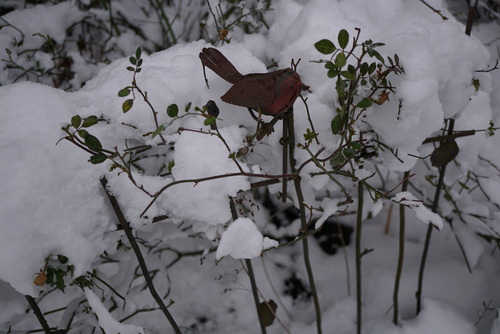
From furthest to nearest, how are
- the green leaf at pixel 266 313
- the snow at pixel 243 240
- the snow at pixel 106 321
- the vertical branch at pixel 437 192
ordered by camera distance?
1. the green leaf at pixel 266 313
2. the vertical branch at pixel 437 192
3. the snow at pixel 106 321
4. the snow at pixel 243 240

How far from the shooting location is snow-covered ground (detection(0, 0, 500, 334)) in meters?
0.82

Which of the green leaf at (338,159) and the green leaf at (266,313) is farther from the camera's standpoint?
the green leaf at (266,313)

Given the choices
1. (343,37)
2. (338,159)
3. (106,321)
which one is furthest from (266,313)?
(343,37)

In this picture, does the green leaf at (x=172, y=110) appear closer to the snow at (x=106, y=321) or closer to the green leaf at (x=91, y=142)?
the green leaf at (x=91, y=142)

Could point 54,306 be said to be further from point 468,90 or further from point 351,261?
point 468,90

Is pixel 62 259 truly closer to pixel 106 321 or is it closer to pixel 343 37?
pixel 106 321

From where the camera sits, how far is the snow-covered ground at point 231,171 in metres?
0.82

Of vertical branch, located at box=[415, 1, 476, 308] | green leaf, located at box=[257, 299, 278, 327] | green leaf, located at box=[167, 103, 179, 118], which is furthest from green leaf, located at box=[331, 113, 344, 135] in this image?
green leaf, located at box=[257, 299, 278, 327]

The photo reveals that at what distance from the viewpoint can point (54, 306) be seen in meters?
1.17

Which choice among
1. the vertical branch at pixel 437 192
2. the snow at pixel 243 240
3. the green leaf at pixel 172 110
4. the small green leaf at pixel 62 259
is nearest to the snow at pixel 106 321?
the small green leaf at pixel 62 259

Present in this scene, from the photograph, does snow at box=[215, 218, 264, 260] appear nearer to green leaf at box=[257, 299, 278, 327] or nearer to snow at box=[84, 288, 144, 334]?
snow at box=[84, 288, 144, 334]

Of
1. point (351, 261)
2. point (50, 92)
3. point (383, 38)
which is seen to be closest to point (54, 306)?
point (50, 92)

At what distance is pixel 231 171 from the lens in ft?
2.73

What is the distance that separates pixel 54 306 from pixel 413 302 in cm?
116
